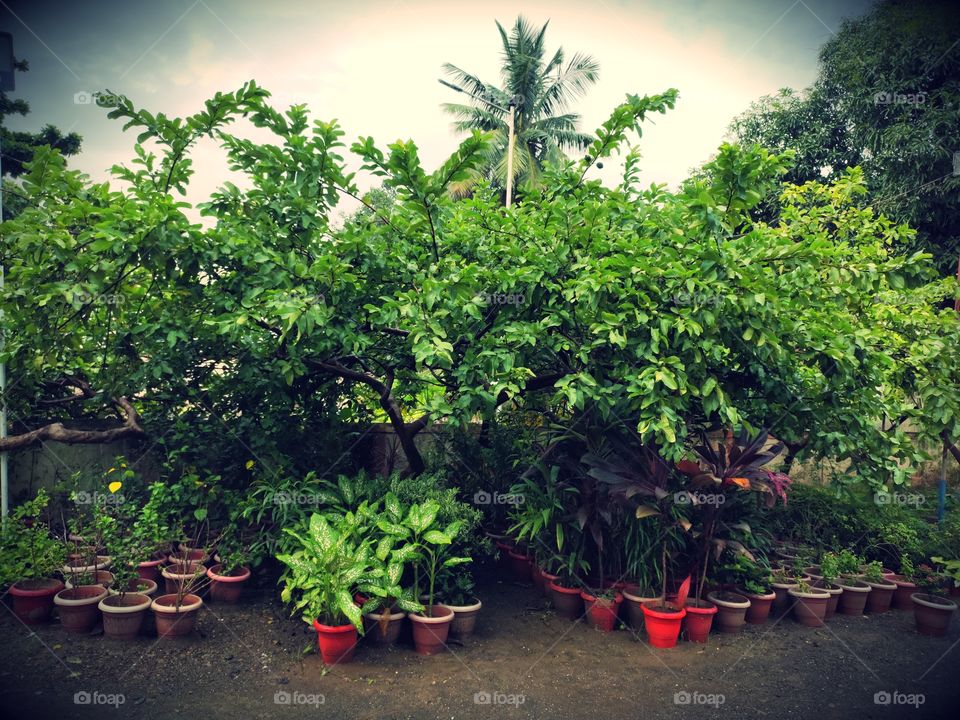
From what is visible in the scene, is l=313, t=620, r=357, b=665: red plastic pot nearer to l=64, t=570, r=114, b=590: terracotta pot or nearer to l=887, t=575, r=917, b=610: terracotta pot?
l=64, t=570, r=114, b=590: terracotta pot

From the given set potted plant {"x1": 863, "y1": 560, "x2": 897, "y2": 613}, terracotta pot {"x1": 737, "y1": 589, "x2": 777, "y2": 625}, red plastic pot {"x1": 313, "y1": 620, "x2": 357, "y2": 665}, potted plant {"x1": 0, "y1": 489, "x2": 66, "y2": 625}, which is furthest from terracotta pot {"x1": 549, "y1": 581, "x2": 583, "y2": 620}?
potted plant {"x1": 0, "y1": 489, "x2": 66, "y2": 625}

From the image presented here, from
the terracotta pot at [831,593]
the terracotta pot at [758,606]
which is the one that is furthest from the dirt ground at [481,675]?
the terracotta pot at [831,593]

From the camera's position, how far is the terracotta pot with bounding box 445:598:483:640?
14.5ft

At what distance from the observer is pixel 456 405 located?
4102 millimetres

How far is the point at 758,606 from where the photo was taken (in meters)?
4.90

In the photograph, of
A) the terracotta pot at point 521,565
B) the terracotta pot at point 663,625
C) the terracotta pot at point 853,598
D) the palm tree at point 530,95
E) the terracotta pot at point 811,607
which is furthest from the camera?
the palm tree at point 530,95

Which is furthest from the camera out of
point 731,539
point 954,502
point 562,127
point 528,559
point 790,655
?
point 562,127

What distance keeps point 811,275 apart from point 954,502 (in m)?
5.15

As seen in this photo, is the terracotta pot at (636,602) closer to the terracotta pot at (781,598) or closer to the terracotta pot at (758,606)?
the terracotta pot at (758,606)

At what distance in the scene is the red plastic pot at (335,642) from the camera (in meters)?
3.88

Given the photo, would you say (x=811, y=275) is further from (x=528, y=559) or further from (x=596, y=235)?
(x=528, y=559)

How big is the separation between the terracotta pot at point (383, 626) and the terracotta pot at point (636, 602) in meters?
1.65

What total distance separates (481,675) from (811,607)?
2.78 meters

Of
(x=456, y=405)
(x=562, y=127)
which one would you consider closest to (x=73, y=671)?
(x=456, y=405)
